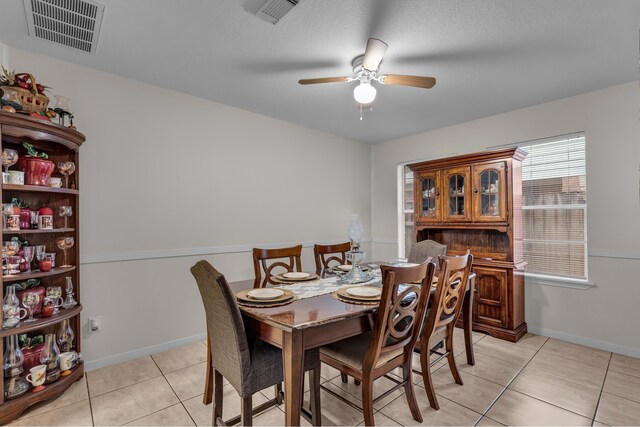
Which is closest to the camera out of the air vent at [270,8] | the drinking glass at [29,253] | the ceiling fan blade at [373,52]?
the air vent at [270,8]

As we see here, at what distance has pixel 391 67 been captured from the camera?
8.07 feet

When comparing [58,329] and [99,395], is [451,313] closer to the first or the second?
[99,395]

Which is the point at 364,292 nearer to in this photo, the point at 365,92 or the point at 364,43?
the point at 365,92

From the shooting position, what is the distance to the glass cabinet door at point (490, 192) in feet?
10.6

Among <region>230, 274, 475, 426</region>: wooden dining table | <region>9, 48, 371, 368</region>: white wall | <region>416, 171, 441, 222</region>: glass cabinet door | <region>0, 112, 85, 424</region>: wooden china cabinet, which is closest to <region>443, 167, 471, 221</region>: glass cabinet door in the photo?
<region>416, 171, 441, 222</region>: glass cabinet door

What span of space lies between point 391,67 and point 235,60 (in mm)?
1208

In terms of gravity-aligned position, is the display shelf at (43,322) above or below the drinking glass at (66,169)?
below

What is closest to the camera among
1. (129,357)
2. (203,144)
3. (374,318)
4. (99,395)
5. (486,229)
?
(374,318)

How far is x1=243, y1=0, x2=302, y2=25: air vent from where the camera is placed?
172 cm

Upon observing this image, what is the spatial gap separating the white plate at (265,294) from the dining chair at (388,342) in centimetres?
44

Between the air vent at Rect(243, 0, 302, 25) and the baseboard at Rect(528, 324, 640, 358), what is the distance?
374 centimetres

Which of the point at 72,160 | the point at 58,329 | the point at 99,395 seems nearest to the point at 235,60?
the point at 72,160

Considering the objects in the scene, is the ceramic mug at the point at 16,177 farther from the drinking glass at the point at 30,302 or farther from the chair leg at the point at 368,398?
the chair leg at the point at 368,398

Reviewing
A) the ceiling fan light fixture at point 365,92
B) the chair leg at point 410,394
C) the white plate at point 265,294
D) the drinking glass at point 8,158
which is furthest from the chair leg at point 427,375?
the drinking glass at point 8,158
